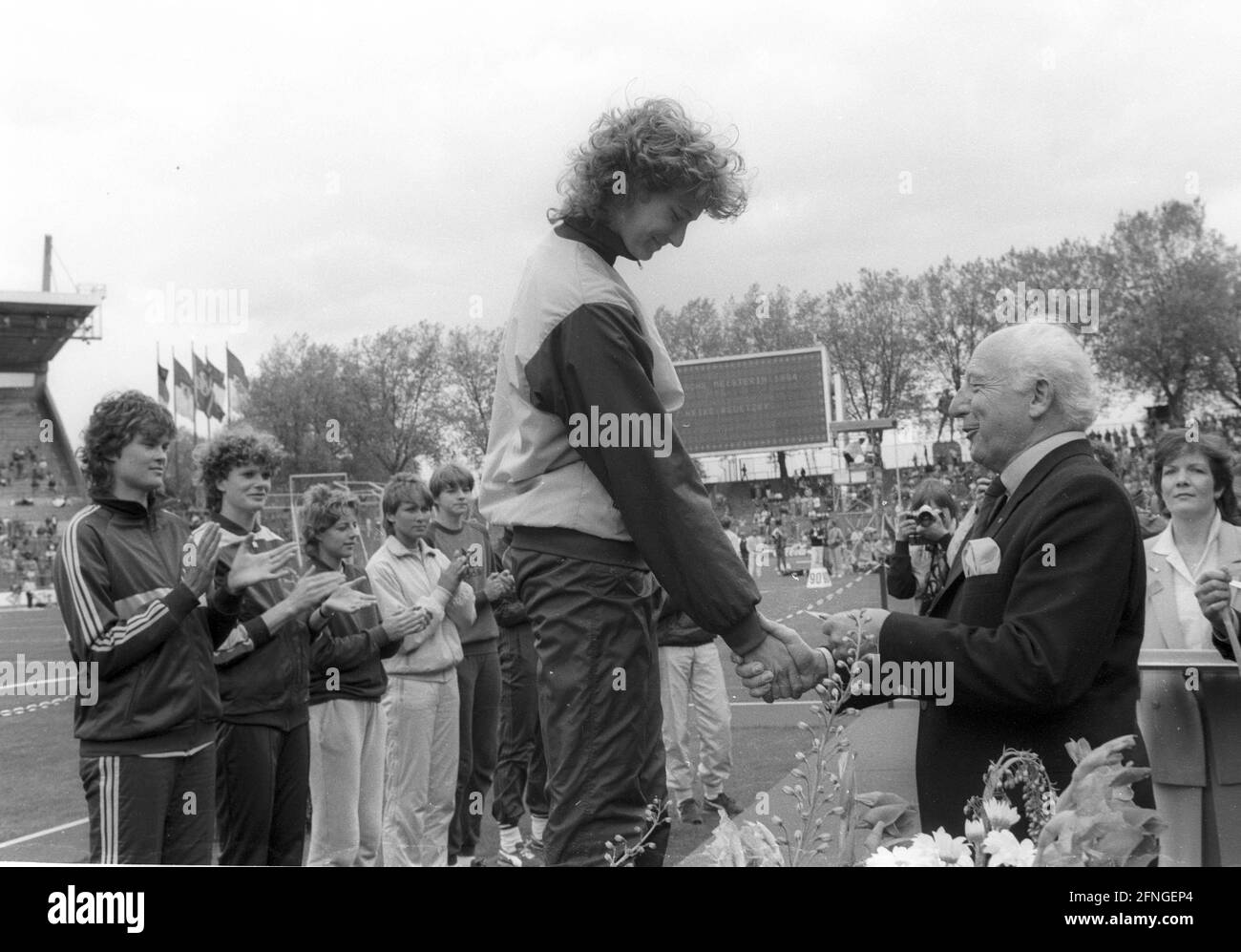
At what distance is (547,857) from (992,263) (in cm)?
3244

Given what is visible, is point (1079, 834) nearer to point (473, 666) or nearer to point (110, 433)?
point (110, 433)

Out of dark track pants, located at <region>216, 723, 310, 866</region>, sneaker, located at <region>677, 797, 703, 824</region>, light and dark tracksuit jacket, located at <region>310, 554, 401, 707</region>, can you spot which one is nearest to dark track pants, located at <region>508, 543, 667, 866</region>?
dark track pants, located at <region>216, 723, 310, 866</region>

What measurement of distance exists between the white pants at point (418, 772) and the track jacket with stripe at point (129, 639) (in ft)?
5.93

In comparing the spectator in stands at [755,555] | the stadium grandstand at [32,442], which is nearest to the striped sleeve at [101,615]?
the spectator in stands at [755,555]

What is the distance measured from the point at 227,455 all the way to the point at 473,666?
1850 millimetres

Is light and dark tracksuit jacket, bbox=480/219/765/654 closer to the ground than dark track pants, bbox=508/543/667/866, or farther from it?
farther from it

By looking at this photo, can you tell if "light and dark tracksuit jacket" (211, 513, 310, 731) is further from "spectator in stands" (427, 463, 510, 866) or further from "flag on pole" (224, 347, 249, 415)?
"flag on pole" (224, 347, 249, 415)

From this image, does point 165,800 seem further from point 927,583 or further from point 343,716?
point 927,583

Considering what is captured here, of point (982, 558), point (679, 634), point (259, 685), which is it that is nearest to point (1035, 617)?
point (982, 558)

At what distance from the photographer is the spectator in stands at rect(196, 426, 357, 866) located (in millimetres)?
4148

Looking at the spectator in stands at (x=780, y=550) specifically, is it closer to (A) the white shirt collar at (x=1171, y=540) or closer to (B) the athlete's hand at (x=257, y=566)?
(A) the white shirt collar at (x=1171, y=540)

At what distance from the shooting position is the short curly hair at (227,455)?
4555 mm

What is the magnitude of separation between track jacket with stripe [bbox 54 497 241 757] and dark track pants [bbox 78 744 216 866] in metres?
0.05

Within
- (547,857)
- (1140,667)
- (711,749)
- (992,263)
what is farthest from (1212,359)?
(547,857)
